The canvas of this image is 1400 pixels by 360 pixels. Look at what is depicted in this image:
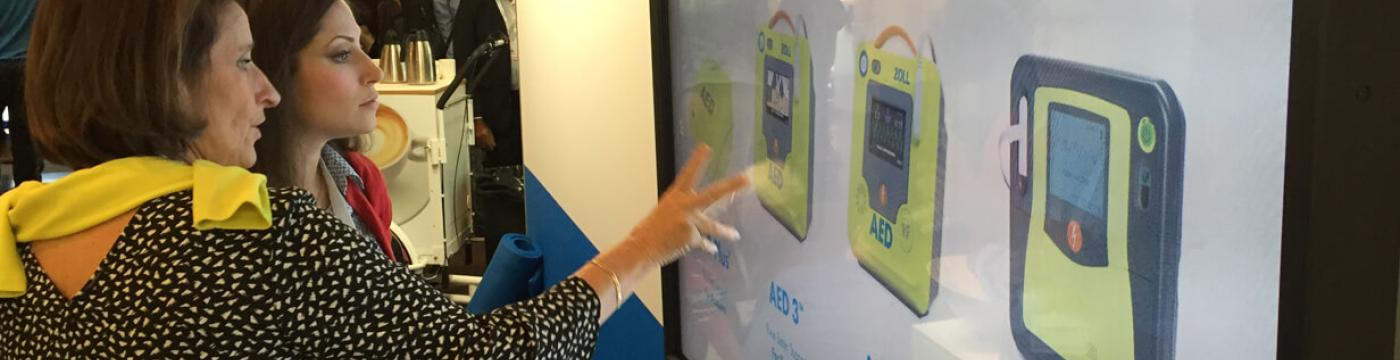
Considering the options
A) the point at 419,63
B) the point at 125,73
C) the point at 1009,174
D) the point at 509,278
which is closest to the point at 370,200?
the point at 509,278

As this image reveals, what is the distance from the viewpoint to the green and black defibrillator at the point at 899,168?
42.3 inches

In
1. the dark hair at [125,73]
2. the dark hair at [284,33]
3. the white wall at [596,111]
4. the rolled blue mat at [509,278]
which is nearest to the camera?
the dark hair at [125,73]

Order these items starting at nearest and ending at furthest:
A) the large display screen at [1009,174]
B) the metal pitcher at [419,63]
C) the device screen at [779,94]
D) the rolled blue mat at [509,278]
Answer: the large display screen at [1009,174] → the device screen at [779,94] → the rolled blue mat at [509,278] → the metal pitcher at [419,63]

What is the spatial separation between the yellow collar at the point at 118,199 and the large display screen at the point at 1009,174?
0.51m

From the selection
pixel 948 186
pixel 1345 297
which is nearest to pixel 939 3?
pixel 948 186

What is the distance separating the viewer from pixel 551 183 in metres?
2.69

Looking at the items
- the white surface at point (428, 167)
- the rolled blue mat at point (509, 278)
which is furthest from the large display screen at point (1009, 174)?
the white surface at point (428, 167)

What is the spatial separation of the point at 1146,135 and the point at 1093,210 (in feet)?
0.25

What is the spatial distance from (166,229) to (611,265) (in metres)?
0.41

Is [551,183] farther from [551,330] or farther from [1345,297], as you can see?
[1345,297]

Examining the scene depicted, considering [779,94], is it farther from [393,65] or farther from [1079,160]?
[393,65]

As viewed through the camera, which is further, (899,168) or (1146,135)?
(899,168)

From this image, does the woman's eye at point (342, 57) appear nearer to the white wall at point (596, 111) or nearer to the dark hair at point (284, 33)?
the dark hair at point (284, 33)

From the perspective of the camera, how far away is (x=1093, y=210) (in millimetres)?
856
